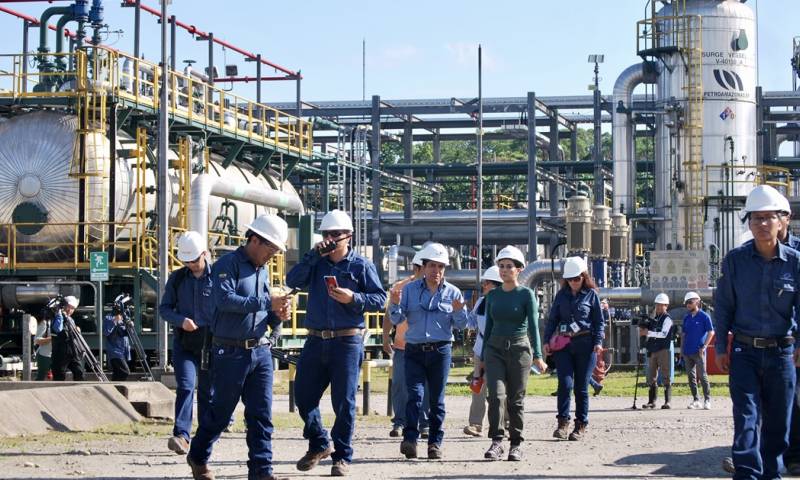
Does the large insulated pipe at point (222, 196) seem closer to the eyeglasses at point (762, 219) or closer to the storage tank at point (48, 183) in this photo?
the storage tank at point (48, 183)

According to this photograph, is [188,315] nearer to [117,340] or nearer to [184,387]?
[184,387]

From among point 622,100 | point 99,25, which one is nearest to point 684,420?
point 99,25

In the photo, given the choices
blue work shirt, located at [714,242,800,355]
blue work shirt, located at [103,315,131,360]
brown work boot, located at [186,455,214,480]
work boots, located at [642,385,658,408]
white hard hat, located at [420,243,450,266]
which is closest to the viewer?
blue work shirt, located at [714,242,800,355]

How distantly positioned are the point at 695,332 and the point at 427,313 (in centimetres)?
882

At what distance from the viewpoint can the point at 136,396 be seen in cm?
1700

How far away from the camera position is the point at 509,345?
13.0 m

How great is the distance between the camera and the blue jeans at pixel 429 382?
12547mm

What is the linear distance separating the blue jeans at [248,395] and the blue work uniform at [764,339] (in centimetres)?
297

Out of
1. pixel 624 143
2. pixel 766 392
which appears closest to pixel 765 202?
pixel 766 392

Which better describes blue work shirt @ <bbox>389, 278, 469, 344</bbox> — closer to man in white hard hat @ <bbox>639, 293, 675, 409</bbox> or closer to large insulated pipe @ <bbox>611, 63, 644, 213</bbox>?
man in white hard hat @ <bbox>639, 293, 675, 409</bbox>

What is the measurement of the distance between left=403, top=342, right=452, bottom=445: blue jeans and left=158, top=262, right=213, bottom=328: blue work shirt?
1.81m

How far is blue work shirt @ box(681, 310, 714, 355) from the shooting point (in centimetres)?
2102

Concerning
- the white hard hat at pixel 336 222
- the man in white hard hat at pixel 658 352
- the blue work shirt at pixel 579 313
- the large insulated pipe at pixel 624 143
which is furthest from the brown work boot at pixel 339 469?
the large insulated pipe at pixel 624 143

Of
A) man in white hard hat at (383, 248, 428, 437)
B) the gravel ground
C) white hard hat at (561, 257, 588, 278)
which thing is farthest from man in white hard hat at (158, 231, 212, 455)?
white hard hat at (561, 257, 588, 278)
